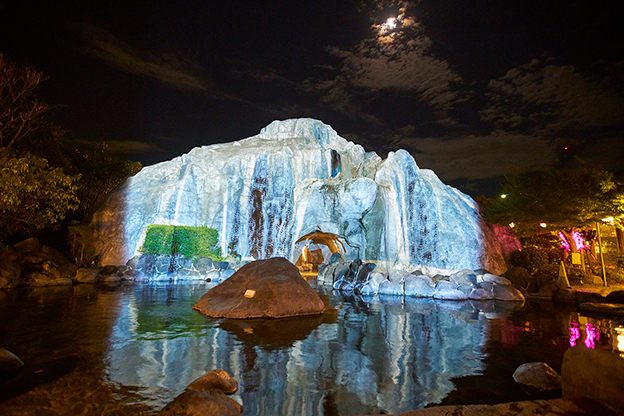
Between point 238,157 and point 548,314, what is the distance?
2978 cm

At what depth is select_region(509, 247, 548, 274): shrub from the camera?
847 inches

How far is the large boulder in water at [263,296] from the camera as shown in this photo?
9.75 meters

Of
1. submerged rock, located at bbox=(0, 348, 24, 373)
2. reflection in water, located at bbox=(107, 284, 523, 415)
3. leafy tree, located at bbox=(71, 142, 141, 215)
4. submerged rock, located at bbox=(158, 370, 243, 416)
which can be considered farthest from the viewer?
leafy tree, located at bbox=(71, 142, 141, 215)

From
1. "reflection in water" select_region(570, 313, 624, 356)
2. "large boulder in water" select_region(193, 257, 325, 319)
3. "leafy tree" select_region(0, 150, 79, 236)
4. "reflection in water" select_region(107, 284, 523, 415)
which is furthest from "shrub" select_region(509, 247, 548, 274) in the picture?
"leafy tree" select_region(0, 150, 79, 236)

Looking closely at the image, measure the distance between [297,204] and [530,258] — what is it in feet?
58.6

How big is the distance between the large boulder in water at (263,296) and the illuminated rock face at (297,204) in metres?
14.8

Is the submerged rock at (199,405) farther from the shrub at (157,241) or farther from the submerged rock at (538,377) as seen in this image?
the shrub at (157,241)

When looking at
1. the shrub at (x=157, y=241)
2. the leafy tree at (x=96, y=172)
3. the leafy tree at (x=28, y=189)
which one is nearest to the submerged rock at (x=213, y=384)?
the leafy tree at (x=28, y=189)


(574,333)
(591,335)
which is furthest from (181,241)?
(591,335)

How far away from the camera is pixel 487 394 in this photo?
15.0ft

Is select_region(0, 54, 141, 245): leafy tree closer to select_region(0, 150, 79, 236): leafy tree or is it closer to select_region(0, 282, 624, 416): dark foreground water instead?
select_region(0, 150, 79, 236): leafy tree

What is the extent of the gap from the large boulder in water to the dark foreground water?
0.54m

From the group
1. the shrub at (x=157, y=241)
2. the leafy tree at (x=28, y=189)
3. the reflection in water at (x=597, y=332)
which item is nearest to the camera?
the reflection in water at (x=597, y=332)

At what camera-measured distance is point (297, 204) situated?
29.1 meters
